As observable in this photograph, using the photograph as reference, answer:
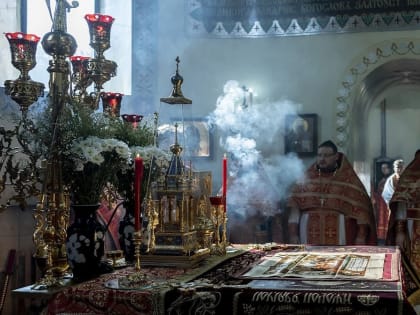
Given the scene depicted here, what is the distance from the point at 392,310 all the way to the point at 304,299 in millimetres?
240

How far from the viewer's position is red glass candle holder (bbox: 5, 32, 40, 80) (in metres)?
2.51

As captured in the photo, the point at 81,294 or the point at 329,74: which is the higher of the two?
the point at 329,74

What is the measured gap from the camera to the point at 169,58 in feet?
23.7

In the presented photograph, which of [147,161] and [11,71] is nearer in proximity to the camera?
[147,161]

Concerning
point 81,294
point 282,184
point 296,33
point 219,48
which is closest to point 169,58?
point 219,48

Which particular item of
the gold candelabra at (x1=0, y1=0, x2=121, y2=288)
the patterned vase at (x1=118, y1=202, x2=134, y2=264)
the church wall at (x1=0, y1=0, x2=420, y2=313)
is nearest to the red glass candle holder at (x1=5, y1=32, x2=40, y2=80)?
the gold candelabra at (x1=0, y1=0, x2=121, y2=288)

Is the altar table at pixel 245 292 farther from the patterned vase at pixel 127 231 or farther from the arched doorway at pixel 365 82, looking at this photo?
the arched doorway at pixel 365 82

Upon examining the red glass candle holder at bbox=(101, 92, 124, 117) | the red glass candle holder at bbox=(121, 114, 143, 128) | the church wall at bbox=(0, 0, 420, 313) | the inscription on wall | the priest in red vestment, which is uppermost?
the inscription on wall

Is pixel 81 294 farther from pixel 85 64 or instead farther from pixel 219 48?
pixel 219 48

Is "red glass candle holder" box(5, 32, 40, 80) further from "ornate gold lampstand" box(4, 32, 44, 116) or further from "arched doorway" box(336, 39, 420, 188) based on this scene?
"arched doorway" box(336, 39, 420, 188)

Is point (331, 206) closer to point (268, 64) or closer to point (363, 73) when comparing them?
point (363, 73)

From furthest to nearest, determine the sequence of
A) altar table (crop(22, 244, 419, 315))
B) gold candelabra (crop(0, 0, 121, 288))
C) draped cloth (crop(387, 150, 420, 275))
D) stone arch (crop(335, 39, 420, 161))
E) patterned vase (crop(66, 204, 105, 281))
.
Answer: stone arch (crop(335, 39, 420, 161))
draped cloth (crop(387, 150, 420, 275))
gold candelabra (crop(0, 0, 121, 288))
patterned vase (crop(66, 204, 105, 281))
altar table (crop(22, 244, 419, 315))

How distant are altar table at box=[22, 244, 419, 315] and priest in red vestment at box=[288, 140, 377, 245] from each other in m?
3.69

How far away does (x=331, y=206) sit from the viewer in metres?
6.05
